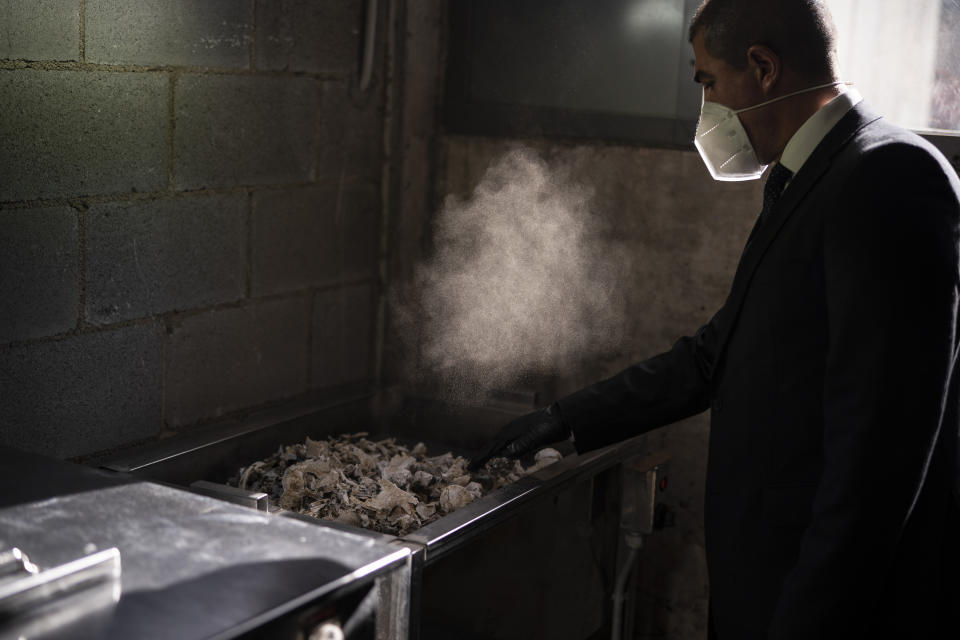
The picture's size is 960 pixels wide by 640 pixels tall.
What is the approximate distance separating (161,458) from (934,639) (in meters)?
1.26

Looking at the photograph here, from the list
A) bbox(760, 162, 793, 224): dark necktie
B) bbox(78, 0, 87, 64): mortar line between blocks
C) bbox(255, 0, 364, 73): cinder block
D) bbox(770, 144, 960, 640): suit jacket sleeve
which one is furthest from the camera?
bbox(255, 0, 364, 73): cinder block

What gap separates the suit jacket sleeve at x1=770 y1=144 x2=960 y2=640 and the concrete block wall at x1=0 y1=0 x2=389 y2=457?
1.30 m

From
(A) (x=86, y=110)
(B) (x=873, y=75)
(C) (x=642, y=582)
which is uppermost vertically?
(B) (x=873, y=75)

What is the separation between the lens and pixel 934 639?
1.36 metres

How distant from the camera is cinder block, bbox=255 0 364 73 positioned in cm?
222

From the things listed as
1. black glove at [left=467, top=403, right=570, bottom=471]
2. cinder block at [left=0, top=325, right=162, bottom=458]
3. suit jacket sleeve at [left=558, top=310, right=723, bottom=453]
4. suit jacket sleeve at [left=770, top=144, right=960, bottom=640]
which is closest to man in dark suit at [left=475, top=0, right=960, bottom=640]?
suit jacket sleeve at [left=770, top=144, right=960, bottom=640]

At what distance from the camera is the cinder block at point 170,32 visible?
6.07ft

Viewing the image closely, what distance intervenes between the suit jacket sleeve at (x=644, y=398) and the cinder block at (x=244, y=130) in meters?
0.86

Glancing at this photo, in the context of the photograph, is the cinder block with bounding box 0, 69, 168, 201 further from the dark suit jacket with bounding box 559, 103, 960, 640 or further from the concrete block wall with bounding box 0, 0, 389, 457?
the dark suit jacket with bounding box 559, 103, 960, 640

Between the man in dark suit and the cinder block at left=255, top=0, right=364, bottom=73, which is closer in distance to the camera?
the man in dark suit

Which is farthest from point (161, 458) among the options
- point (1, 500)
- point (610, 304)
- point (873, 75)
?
point (873, 75)

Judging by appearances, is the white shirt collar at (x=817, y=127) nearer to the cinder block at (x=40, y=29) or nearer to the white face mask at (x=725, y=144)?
the white face mask at (x=725, y=144)

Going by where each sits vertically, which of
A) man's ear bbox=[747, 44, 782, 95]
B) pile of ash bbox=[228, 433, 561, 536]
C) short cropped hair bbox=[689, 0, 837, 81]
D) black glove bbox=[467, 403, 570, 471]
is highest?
short cropped hair bbox=[689, 0, 837, 81]

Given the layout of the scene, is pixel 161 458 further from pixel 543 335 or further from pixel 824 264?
pixel 824 264
